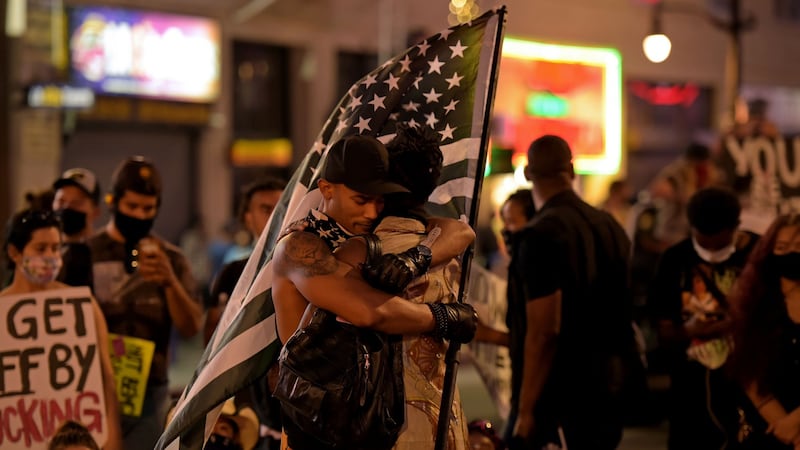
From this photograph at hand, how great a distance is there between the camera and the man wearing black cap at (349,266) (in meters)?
3.62

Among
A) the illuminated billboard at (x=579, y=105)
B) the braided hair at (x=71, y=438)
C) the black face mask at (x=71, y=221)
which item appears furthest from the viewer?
the illuminated billboard at (x=579, y=105)

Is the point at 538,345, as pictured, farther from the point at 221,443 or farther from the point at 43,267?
the point at 43,267

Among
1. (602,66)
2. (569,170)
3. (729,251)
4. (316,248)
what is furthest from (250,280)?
(602,66)

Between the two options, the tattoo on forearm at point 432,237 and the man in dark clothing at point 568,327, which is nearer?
the tattoo on forearm at point 432,237

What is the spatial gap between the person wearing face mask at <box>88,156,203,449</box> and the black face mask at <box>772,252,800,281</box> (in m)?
2.97

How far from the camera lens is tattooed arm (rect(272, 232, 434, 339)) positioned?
3.61 meters

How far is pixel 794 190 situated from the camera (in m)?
Answer: 9.24

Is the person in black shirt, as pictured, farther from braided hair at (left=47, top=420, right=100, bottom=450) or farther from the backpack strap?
the backpack strap

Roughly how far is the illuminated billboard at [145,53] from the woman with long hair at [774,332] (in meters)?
17.0

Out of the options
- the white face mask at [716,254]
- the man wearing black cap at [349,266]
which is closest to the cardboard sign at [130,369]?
the man wearing black cap at [349,266]

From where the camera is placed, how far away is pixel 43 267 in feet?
17.4

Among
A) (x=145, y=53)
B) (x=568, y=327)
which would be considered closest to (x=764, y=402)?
(x=568, y=327)

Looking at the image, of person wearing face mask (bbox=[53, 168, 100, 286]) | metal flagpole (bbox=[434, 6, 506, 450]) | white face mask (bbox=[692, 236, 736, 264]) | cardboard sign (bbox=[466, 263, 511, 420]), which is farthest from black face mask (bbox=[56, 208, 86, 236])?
white face mask (bbox=[692, 236, 736, 264])

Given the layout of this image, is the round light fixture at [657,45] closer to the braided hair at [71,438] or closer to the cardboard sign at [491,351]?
the cardboard sign at [491,351]
